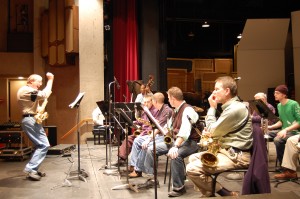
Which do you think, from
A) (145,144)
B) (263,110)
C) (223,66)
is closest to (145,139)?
(145,144)

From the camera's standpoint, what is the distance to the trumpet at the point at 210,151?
3281 mm

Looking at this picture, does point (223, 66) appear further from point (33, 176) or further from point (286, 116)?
point (33, 176)

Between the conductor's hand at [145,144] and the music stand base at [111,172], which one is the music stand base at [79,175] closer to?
the music stand base at [111,172]

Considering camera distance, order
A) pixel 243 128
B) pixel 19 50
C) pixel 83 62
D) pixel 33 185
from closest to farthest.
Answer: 1. pixel 243 128
2. pixel 33 185
3. pixel 83 62
4. pixel 19 50

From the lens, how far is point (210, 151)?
3.41m

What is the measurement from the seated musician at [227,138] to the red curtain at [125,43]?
266 inches

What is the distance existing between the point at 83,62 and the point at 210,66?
651cm

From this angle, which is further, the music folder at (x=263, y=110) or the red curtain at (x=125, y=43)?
the red curtain at (x=125, y=43)

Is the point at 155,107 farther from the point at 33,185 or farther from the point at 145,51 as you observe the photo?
the point at 145,51

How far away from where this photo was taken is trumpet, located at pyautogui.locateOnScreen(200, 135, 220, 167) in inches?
129

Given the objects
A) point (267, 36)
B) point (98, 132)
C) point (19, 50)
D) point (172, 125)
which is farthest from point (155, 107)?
point (19, 50)

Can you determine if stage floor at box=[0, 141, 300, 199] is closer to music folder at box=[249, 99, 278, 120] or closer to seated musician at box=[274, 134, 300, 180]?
seated musician at box=[274, 134, 300, 180]

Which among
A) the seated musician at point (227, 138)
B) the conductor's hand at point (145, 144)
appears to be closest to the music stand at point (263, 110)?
the seated musician at point (227, 138)

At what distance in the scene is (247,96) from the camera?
35.0 feet
